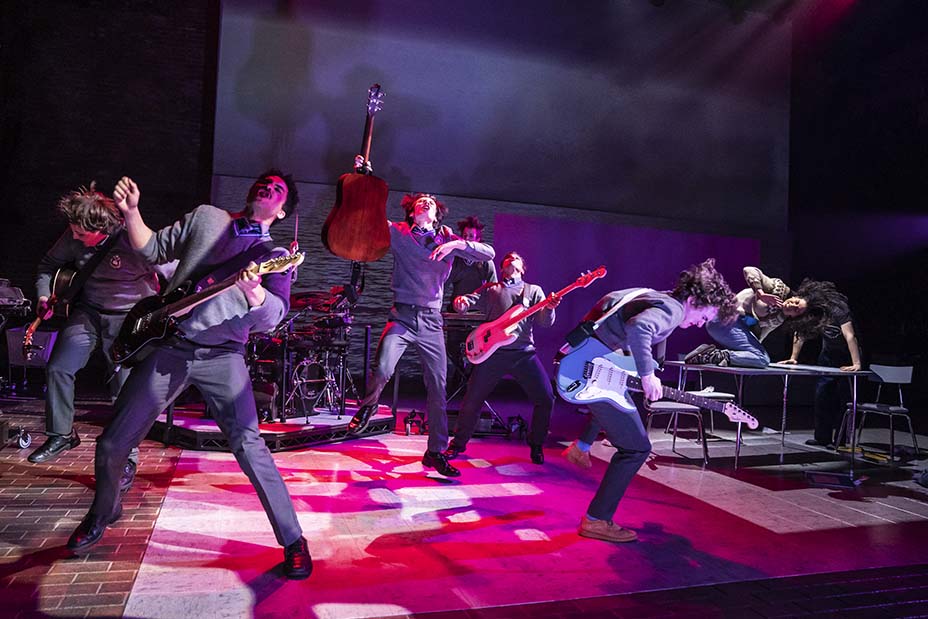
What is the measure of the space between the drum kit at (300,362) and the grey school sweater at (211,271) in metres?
2.93

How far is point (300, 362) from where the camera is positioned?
659cm

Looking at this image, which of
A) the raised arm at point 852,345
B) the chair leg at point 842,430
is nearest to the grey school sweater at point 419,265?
the raised arm at point 852,345

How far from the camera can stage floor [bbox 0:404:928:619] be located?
274cm

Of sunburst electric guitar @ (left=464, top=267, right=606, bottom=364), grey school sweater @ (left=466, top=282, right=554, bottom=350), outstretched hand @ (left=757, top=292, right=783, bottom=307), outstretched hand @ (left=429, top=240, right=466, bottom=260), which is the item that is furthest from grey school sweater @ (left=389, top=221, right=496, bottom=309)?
outstretched hand @ (left=757, top=292, right=783, bottom=307)

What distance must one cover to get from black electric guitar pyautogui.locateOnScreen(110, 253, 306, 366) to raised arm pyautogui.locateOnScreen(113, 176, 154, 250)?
278mm

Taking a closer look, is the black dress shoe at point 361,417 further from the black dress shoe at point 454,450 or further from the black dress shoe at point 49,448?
the black dress shoe at point 49,448

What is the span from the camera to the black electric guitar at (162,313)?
2736 mm

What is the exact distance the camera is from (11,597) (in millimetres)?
2545

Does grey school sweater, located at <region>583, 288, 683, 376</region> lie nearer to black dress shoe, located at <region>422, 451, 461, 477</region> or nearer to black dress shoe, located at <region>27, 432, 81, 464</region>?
black dress shoe, located at <region>422, 451, 461, 477</region>

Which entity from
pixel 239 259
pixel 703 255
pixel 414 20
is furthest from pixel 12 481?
pixel 703 255

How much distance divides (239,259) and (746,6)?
471 inches

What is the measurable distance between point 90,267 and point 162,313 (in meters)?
1.84

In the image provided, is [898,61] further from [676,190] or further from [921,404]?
[921,404]

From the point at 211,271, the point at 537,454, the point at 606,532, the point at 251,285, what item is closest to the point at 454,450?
the point at 537,454
